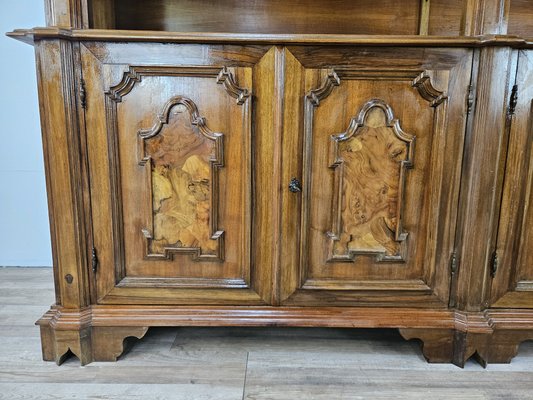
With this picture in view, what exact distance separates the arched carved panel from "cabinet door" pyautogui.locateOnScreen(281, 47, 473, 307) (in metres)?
0.22

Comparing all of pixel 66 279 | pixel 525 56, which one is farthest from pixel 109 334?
pixel 525 56

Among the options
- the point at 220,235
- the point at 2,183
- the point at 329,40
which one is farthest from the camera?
the point at 2,183

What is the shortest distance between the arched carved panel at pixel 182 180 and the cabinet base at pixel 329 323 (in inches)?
7.3

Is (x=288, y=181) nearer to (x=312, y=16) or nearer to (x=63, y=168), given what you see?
(x=63, y=168)

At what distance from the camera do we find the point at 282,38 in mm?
1056

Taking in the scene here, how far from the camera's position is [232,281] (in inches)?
47.1

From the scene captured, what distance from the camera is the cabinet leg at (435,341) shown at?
119 centimetres

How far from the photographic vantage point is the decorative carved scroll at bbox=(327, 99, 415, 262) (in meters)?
1.12

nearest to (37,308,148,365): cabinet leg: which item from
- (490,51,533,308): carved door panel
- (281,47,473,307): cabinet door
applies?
(281,47,473,307): cabinet door

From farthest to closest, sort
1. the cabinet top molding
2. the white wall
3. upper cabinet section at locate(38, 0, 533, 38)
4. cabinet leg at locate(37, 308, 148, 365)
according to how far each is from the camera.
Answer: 1. the white wall
2. upper cabinet section at locate(38, 0, 533, 38)
3. cabinet leg at locate(37, 308, 148, 365)
4. the cabinet top molding

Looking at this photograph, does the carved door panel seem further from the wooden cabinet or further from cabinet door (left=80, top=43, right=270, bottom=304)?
cabinet door (left=80, top=43, right=270, bottom=304)

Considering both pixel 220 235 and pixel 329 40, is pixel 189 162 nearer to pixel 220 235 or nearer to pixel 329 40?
pixel 220 235

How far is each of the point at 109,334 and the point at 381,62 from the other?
3.62 ft

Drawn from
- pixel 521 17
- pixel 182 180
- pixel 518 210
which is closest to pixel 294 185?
pixel 182 180
